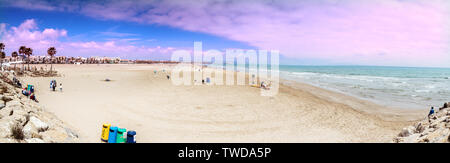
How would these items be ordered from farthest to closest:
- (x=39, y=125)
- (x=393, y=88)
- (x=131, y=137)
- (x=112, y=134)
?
(x=393, y=88) → (x=112, y=134) → (x=131, y=137) → (x=39, y=125)

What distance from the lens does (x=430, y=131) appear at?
6.82 metres

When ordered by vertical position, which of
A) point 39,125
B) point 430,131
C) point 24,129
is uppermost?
point 24,129

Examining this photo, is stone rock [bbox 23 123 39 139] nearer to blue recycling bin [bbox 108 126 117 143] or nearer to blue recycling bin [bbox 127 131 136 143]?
blue recycling bin [bbox 108 126 117 143]

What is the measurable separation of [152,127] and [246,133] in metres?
4.79

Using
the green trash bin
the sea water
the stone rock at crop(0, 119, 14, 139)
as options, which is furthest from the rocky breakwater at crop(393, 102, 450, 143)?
the sea water

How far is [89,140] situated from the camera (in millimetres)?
8508

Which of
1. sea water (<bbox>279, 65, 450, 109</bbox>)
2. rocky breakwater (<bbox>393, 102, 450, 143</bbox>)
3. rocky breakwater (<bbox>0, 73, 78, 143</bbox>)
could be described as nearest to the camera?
rocky breakwater (<bbox>0, 73, 78, 143</bbox>)

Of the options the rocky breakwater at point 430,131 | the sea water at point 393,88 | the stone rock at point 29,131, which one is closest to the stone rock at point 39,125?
the stone rock at point 29,131

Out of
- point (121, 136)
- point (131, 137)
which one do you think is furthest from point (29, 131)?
point (131, 137)

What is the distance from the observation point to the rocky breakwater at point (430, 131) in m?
5.78

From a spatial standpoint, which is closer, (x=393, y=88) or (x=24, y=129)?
(x=24, y=129)

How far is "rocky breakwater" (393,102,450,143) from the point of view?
578 cm

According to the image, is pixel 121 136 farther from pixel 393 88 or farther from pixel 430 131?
pixel 393 88
